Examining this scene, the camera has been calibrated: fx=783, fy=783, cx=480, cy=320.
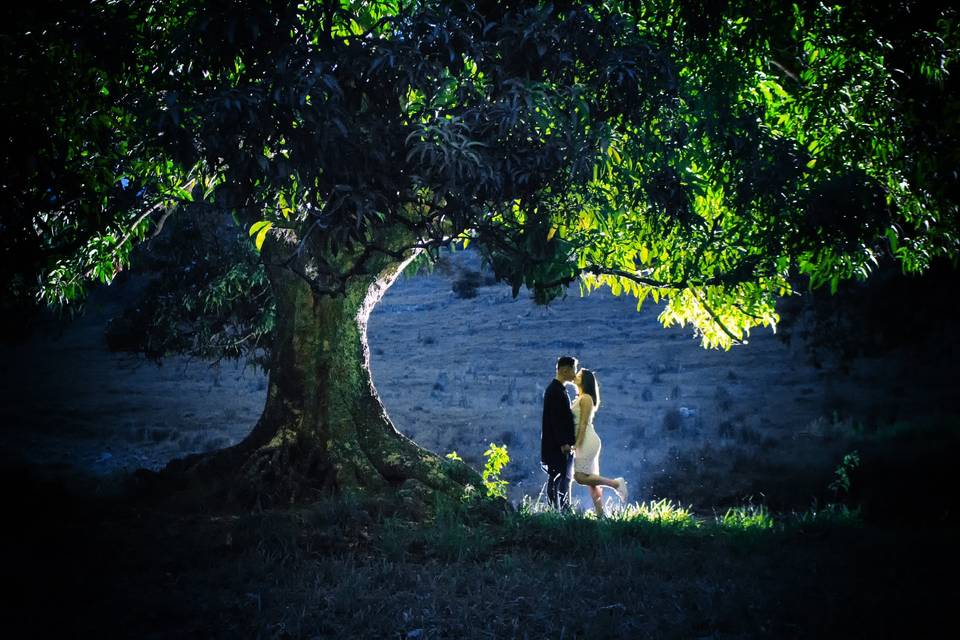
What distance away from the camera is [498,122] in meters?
7.19

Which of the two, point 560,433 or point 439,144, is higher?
point 439,144

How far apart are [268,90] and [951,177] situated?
656 cm

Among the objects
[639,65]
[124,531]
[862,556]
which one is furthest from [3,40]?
[862,556]

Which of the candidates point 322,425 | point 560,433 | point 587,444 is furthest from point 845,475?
point 322,425

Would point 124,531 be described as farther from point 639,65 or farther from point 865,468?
point 865,468

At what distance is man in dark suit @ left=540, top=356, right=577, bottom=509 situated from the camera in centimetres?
1080

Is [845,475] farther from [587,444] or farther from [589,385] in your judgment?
[589,385]

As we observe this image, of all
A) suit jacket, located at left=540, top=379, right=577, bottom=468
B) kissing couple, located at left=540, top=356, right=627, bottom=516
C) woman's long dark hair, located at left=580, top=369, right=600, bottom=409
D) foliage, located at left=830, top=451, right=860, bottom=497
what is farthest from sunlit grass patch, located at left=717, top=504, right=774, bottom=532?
foliage, located at left=830, top=451, right=860, bottom=497

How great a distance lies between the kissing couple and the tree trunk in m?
1.14

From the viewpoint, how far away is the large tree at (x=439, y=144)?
6887 millimetres

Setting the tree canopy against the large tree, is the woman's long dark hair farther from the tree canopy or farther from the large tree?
the tree canopy

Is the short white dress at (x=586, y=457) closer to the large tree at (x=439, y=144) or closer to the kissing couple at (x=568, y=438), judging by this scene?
the kissing couple at (x=568, y=438)

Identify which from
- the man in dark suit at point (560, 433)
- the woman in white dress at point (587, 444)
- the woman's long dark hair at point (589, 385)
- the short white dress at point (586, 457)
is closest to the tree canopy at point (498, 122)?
the man in dark suit at point (560, 433)

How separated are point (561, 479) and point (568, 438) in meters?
0.62
